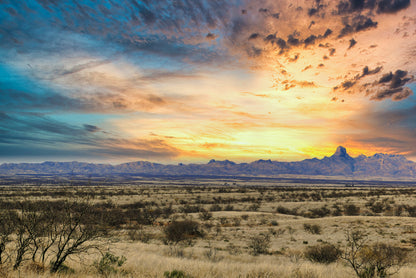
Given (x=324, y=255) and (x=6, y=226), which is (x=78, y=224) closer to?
(x=6, y=226)

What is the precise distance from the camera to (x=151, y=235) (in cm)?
2627

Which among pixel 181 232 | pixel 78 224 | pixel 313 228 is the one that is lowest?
pixel 313 228

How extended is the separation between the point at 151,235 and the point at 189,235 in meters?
3.89

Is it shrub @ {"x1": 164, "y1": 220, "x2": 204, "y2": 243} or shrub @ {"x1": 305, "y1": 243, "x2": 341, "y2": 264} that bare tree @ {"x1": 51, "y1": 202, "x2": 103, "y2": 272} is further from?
shrub @ {"x1": 164, "y1": 220, "x2": 204, "y2": 243}

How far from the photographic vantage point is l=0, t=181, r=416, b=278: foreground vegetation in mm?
8664

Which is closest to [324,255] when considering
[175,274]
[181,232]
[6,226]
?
[175,274]

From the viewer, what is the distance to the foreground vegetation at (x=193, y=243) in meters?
8.66

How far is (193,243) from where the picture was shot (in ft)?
76.5

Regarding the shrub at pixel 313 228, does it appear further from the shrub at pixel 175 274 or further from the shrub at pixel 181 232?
the shrub at pixel 175 274

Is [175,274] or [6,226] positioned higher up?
[6,226]

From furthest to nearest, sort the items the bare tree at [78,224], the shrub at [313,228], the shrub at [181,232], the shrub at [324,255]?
the shrub at [313,228] → the shrub at [181,232] → the shrub at [324,255] → the bare tree at [78,224]

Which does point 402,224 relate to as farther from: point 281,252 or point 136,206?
point 136,206

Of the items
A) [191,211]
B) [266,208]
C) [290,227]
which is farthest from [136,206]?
[290,227]

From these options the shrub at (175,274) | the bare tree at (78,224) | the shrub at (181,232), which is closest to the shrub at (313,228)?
the shrub at (181,232)
